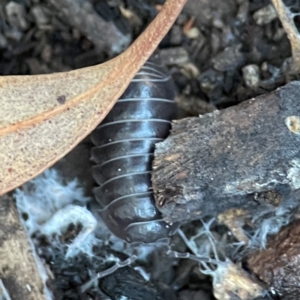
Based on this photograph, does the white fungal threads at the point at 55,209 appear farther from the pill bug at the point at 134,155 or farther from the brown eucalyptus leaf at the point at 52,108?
the brown eucalyptus leaf at the point at 52,108

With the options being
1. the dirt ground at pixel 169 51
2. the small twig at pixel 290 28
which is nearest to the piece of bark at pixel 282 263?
the dirt ground at pixel 169 51

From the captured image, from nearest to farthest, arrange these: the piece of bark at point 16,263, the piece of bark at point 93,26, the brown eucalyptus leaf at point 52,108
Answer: the brown eucalyptus leaf at point 52,108 < the piece of bark at point 16,263 < the piece of bark at point 93,26

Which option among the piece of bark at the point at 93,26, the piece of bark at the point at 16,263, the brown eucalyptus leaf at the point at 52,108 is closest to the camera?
the brown eucalyptus leaf at the point at 52,108

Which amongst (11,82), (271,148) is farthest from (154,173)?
(11,82)

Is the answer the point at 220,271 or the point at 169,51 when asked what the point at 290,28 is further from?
the point at 220,271

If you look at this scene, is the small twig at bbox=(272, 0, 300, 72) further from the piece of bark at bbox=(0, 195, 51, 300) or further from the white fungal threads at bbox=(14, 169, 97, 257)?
the piece of bark at bbox=(0, 195, 51, 300)

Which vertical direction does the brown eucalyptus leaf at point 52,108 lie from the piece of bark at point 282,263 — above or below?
above
